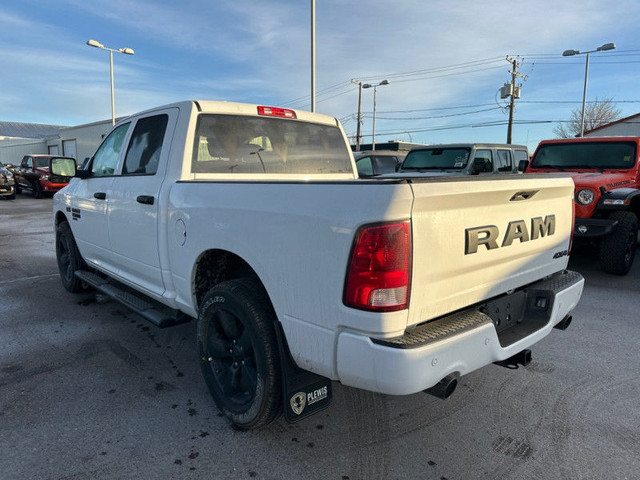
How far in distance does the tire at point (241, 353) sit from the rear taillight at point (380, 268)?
0.68m

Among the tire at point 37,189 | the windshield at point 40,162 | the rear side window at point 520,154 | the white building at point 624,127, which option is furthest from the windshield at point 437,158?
the white building at point 624,127

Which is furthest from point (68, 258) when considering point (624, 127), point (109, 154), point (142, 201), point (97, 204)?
point (624, 127)

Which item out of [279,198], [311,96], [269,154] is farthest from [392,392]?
[311,96]

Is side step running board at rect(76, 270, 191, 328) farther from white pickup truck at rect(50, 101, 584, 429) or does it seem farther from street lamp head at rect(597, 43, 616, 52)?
street lamp head at rect(597, 43, 616, 52)

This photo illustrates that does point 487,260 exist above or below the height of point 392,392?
above

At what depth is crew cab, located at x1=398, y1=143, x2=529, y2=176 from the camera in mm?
10135

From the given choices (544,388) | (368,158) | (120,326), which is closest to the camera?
(544,388)

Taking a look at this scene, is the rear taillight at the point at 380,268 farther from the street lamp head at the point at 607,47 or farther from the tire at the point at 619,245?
the street lamp head at the point at 607,47

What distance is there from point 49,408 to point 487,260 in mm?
2874

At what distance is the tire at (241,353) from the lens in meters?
2.45

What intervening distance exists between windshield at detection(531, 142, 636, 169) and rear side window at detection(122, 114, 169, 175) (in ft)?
22.7

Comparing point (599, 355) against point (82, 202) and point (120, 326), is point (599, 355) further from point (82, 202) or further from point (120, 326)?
point (82, 202)

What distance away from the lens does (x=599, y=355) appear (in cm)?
384

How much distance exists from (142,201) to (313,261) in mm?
1855
